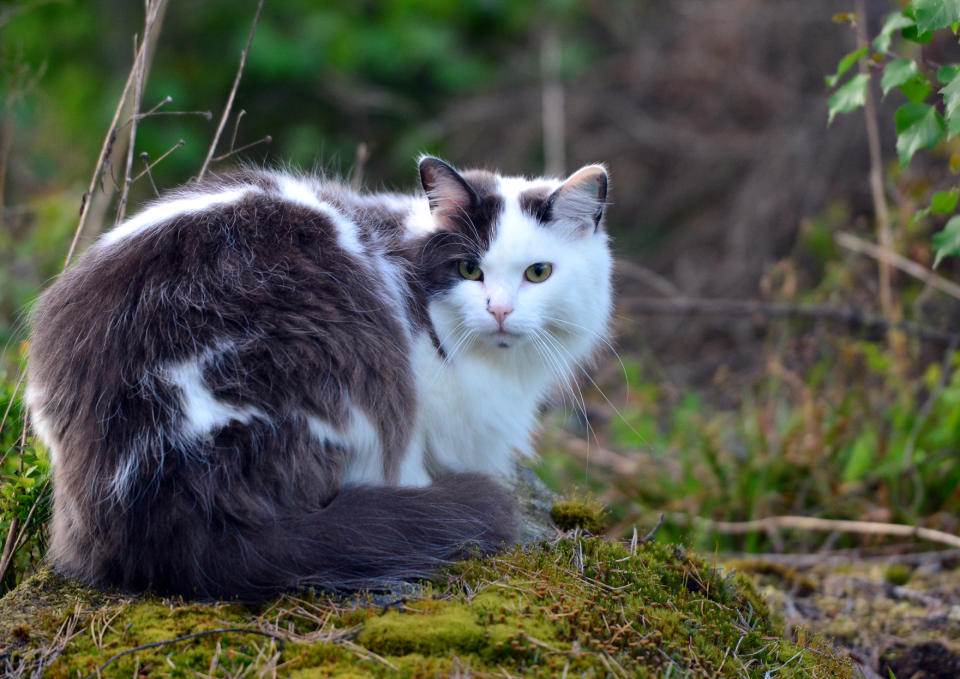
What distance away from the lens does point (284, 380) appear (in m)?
2.11

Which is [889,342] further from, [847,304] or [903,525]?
[903,525]

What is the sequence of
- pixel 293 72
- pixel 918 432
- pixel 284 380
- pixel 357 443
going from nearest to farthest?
pixel 284 380
pixel 357 443
pixel 918 432
pixel 293 72

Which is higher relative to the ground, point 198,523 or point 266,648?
point 198,523

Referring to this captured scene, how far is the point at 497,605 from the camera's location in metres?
2.00

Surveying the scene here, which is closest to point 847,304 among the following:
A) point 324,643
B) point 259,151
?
point 324,643

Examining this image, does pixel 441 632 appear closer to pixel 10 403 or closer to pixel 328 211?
pixel 328 211

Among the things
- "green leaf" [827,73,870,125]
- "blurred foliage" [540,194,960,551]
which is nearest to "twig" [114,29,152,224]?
"blurred foliage" [540,194,960,551]

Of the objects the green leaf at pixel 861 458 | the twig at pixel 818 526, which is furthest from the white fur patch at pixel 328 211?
the green leaf at pixel 861 458

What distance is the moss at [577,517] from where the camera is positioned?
2.62 meters

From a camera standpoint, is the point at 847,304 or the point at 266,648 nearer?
the point at 266,648

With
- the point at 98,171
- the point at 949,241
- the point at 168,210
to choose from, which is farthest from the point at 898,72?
the point at 98,171

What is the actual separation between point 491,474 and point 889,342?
2621 millimetres

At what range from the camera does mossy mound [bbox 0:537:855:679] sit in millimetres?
1835

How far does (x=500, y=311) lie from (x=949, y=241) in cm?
120
